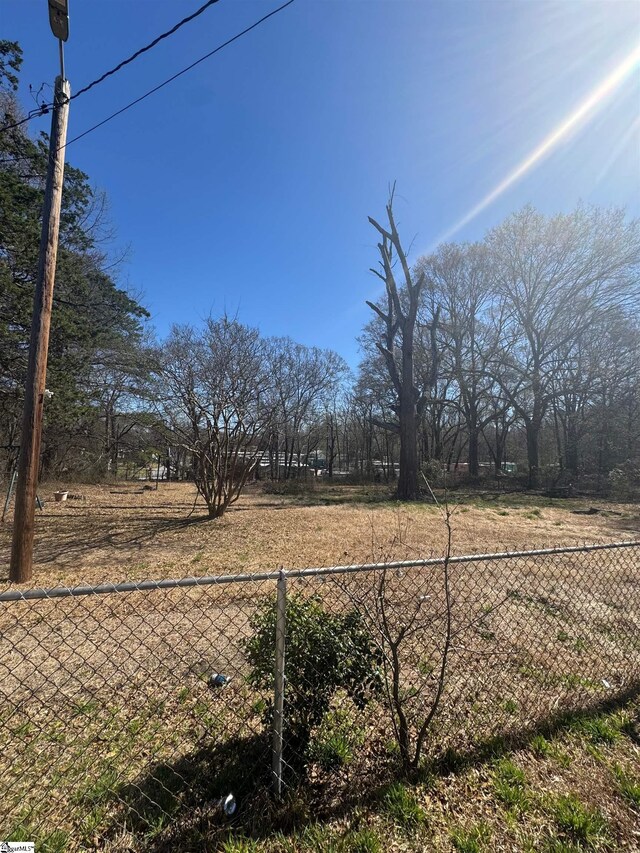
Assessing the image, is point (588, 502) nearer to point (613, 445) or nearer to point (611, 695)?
point (613, 445)

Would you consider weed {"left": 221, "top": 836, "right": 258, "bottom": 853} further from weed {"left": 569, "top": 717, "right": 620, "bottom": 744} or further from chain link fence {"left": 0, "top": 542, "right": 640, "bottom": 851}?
weed {"left": 569, "top": 717, "right": 620, "bottom": 744}

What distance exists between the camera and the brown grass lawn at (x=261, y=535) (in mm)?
5523

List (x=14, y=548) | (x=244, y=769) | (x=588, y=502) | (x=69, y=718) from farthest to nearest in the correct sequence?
(x=588, y=502) < (x=14, y=548) < (x=69, y=718) < (x=244, y=769)

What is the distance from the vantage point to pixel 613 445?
57.4 ft

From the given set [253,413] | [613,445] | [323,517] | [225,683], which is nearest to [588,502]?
[613,445]

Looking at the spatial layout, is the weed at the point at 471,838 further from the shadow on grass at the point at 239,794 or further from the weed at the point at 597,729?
the weed at the point at 597,729

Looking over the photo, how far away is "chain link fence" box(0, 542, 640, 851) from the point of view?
1.58 meters

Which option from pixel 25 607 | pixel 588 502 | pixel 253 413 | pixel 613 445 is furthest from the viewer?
pixel 613 445

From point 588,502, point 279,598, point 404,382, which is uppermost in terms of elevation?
point 404,382

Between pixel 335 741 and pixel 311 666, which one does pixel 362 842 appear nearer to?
pixel 335 741

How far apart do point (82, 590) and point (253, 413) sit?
9.28 metres

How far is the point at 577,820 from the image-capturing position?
4.97 ft

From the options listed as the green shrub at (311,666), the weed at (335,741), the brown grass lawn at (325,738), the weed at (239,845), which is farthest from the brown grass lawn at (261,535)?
the weed at (239,845)

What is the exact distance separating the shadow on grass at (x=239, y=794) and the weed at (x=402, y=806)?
30 millimetres
